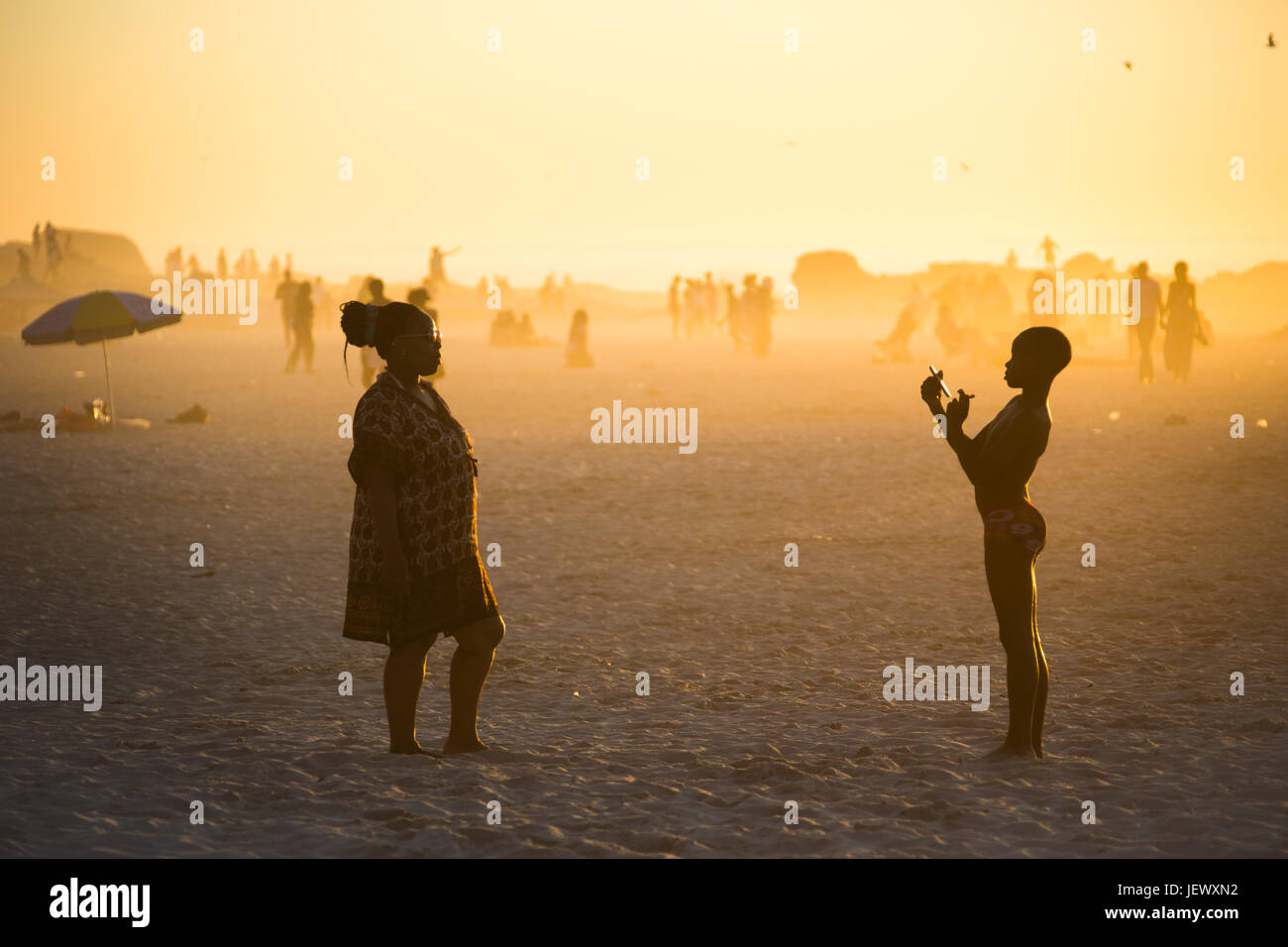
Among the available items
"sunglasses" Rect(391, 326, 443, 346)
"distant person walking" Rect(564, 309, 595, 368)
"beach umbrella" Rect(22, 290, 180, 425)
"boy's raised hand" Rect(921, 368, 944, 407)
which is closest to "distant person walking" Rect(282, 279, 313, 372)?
"distant person walking" Rect(564, 309, 595, 368)

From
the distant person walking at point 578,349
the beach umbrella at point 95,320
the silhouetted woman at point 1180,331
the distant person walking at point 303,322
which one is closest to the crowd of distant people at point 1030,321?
the silhouetted woman at point 1180,331

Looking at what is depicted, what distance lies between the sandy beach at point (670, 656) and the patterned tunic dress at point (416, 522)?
576 millimetres

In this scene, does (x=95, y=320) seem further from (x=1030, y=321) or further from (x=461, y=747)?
(x=1030, y=321)

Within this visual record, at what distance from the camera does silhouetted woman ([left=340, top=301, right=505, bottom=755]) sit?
4.46 m

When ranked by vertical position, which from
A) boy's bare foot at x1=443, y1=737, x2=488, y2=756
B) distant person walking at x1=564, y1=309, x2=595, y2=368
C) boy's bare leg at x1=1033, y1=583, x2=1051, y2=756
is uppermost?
distant person walking at x1=564, y1=309, x2=595, y2=368

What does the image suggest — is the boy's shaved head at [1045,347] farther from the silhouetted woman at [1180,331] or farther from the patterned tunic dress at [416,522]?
the silhouetted woman at [1180,331]

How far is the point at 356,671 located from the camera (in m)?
6.27

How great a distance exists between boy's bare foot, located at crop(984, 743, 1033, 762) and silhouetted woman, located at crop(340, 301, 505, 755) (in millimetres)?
1927

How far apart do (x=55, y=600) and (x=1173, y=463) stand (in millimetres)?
10131

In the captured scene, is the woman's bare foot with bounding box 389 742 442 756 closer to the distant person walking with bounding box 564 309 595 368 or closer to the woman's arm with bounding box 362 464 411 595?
the woman's arm with bounding box 362 464 411 595

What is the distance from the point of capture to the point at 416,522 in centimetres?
457

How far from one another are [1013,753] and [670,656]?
2.12 metres

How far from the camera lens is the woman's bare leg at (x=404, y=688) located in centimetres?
472
